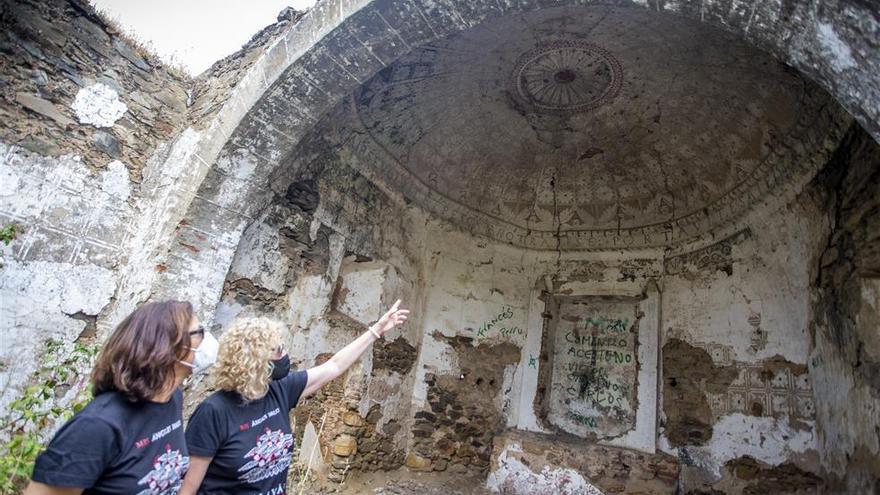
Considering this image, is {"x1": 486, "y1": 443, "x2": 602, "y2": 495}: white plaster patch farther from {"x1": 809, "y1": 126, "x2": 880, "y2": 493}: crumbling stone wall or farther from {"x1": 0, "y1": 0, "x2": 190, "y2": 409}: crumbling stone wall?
{"x1": 0, "y1": 0, "x2": 190, "y2": 409}: crumbling stone wall

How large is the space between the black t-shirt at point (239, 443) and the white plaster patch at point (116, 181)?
2504 mm

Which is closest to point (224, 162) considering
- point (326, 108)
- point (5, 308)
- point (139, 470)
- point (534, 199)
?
point (326, 108)

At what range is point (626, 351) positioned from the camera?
555cm

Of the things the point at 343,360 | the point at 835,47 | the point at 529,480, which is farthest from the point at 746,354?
the point at 343,360

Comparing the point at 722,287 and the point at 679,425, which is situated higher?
the point at 722,287

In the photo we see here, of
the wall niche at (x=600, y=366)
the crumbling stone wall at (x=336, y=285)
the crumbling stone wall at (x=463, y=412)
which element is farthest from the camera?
the crumbling stone wall at (x=463, y=412)

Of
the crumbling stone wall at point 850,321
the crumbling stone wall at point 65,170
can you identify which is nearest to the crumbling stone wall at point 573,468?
the crumbling stone wall at point 850,321

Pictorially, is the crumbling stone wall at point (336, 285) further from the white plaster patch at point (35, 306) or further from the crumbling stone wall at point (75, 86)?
the crumbling stone wall at point (75, 86)

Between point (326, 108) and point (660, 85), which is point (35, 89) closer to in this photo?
point (326, 108)

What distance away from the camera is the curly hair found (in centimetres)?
172

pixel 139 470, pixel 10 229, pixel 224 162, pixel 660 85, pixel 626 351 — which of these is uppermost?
pixel 660 85

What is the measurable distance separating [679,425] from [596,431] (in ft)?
2.82

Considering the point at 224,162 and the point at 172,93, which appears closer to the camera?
the point at 224,162

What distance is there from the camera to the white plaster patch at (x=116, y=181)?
348 centimetres
